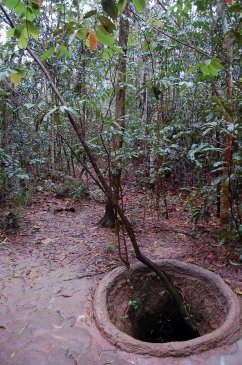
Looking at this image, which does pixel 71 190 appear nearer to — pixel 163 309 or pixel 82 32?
pixel 163 309

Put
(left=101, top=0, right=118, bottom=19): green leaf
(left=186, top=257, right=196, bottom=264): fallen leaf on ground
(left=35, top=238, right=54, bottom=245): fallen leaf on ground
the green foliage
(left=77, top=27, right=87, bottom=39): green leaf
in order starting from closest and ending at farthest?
(left=101, top=0, right=118, bottom=19): green leaf, (left=77, top=27, right=87, bottom=39): green leaf, (left=186, top=257, right=196, bottom=264): fallen leaf on ground, (left=35, top=238, right=54, bottom=245): fallen leaf on ground, the green foliage

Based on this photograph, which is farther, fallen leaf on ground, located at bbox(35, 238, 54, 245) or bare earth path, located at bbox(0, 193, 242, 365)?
fallen leaf on ground, located at bbox(35, 238, 54, 245)

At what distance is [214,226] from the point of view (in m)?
4.68

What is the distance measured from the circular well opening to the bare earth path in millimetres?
95

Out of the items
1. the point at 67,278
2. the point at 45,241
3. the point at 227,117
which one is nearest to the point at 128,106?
the point at 227,117

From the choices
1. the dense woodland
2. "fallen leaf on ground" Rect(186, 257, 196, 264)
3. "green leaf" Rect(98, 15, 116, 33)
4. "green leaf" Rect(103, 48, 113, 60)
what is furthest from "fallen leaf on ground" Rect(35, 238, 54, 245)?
"green leaf" Rect(98, 15, 116, 33)

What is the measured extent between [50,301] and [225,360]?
179 cm

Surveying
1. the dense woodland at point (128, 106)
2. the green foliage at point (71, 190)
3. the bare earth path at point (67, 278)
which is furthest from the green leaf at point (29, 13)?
the green foliage at point (71, 190)

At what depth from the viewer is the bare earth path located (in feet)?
8.25

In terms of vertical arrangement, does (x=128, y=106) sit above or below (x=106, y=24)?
above

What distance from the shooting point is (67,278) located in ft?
11.9

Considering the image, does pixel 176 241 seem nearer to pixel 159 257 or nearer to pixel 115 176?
pixel 159 257

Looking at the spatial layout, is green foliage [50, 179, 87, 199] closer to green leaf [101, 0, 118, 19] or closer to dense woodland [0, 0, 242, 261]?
dense woodland [0, 0, 242, 261]

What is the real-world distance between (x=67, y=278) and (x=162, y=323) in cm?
136
